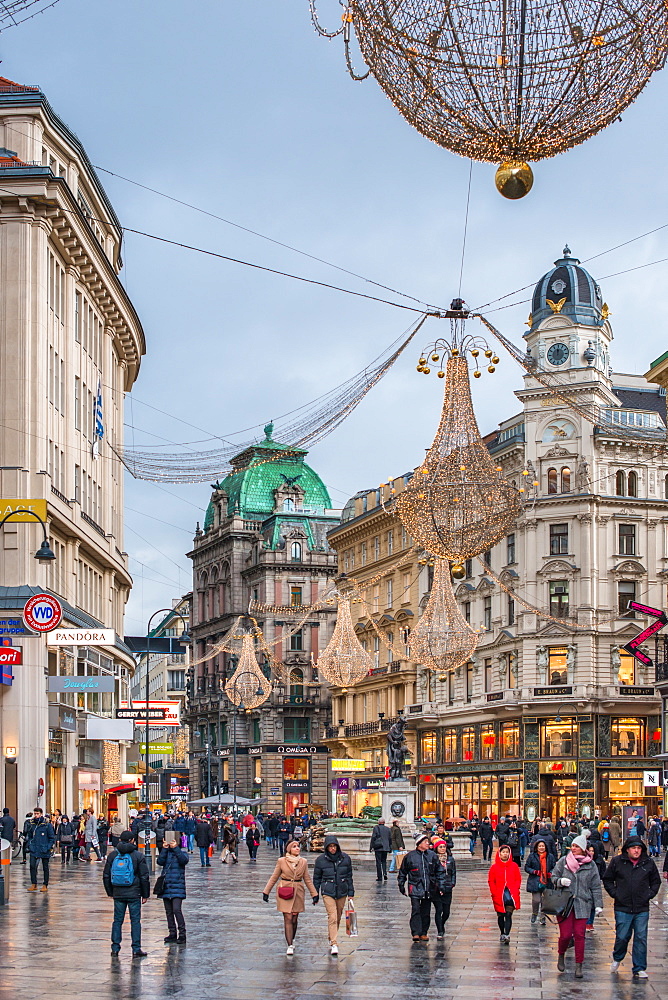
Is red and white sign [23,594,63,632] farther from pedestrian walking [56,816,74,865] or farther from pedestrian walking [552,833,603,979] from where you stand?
pedestrian walking [552,833,603,979]

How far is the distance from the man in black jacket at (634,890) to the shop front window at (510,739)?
4984 cm

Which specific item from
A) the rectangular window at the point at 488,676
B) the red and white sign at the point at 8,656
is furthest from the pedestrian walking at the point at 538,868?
the rectangular window at the point at 488,676

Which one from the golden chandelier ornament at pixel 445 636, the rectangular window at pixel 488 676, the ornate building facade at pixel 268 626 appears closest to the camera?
the golden chandelier ornament at pixel 445 636

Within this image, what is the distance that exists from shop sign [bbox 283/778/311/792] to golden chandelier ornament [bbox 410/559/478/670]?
1993 inches

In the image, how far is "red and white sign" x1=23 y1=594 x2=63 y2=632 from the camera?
35.5 meters

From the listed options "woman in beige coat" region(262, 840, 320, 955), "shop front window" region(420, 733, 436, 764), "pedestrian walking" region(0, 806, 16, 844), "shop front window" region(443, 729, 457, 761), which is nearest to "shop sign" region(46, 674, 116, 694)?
"pedestrian walking" region(0, 806, 16, 844)

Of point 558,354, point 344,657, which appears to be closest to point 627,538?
point 558,354

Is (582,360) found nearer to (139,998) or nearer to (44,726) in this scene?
(44,726)

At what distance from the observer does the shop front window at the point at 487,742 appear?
69188 millimetres

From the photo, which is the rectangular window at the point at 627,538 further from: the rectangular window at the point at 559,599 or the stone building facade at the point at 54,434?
the stone building facade at the point at 54,434

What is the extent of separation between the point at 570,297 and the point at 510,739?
20135 millimetres

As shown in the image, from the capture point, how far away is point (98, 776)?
55562 mm

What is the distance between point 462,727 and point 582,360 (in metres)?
19.0

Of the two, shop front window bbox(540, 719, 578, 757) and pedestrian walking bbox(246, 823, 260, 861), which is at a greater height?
shop front window bbox(540, 719, 578, 757)
